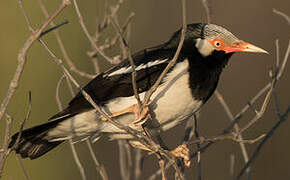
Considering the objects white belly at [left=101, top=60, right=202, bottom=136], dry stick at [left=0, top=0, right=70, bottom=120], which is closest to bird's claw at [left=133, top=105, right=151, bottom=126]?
white belly at [left=101, top=60, right=202, bottom=136]

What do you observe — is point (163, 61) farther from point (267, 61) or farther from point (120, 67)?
point (267, 61)

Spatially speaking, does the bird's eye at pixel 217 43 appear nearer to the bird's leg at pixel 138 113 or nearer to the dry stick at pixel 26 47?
the bird's leg at pixel 138 113

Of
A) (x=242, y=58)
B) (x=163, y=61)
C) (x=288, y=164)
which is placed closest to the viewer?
(x=163, y=61)

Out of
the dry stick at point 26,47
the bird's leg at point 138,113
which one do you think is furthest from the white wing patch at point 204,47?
the dry stick at point 26,47

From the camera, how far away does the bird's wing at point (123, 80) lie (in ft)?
14.0

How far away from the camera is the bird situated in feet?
13.8

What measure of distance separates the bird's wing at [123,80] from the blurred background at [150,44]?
2340mm

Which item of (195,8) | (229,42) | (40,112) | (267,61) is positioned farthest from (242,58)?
(229,42)

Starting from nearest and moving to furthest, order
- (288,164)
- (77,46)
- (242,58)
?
(77,46) < (288,164) < (242,58)

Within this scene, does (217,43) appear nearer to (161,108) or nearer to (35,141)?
(161,108)

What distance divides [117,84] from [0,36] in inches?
133

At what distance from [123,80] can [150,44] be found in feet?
15.0

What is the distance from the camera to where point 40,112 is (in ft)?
23.2

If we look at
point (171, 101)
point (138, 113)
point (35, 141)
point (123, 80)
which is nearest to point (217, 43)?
point (171, 101)
